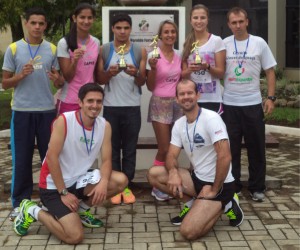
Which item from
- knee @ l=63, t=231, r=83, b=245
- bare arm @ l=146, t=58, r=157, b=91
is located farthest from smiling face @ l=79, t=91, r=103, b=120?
knee @ l=63, t=231, r=83, b=245

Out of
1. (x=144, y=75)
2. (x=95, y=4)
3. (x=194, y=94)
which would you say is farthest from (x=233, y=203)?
(x=95, y=4)

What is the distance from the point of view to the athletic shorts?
5.82m

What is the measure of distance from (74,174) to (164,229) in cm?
96

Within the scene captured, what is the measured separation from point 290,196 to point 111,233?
223 centimetres

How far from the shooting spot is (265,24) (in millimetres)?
20578

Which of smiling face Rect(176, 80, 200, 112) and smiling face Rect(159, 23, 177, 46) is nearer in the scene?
smiling face Rect(176, 80, 200, 112)

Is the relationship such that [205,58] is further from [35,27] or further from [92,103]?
[35,27]

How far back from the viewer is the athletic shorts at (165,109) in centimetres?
582

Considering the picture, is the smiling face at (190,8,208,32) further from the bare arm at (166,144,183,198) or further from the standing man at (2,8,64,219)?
the standing man at (2,8,64,219)

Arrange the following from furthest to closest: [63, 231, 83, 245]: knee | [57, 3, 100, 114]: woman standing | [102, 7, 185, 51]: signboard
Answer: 1. [102, 7, 185, 51]: signboard
2. [57, 3, 100, 114]: woman standing
3. [63, 231, 83, 245]: knee

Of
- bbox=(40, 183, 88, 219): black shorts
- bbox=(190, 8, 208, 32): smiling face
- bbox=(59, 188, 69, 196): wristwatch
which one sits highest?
bbox=(190, 8, 208, 32): smiling face

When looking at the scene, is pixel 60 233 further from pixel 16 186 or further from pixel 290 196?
pixel 290 196

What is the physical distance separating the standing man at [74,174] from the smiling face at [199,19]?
138 cm

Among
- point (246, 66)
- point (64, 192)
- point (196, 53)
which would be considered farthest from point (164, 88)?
point (64, 192)
